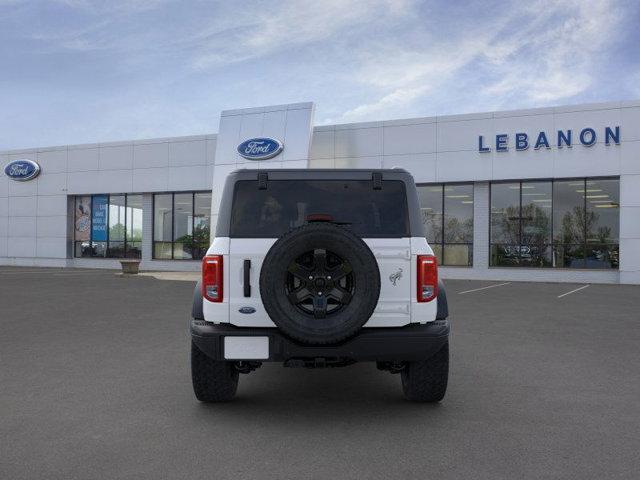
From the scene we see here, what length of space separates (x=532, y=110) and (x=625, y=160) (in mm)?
3935

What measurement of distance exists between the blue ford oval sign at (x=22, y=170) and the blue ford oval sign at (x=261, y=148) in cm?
1443

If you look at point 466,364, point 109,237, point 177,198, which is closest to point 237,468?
point 466,364

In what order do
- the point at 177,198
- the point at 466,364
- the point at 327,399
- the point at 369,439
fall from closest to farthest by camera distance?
the point at 369,439 → the point at 327,399 → the point at 466,364 → the point at 177,198

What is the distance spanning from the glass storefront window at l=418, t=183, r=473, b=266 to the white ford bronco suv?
1994 centimetres

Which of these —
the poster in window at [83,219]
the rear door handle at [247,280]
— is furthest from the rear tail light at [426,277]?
the poster in window at [83,219]

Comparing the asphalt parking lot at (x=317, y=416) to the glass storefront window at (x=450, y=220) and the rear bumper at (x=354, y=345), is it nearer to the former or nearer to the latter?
the rear bumper at (x=354, y=345)

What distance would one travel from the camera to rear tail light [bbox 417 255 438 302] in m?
4.32

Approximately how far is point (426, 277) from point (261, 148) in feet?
68.3

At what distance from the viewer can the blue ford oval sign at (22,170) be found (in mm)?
31831

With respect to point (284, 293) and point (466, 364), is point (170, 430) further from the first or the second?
point (466, 364)

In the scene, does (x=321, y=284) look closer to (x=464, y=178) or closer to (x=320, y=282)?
(x=320, y=282)

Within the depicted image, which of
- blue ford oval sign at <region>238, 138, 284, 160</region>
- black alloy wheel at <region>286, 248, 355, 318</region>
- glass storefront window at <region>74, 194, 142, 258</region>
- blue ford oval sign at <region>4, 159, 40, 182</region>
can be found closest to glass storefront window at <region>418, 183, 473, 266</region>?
blue ford oval sign at <region>238, 138, 284, 160</region>

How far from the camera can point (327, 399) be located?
510 cm

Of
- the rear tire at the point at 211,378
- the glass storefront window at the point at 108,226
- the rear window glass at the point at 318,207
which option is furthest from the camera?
the glass storefront window at the point at 108,226
